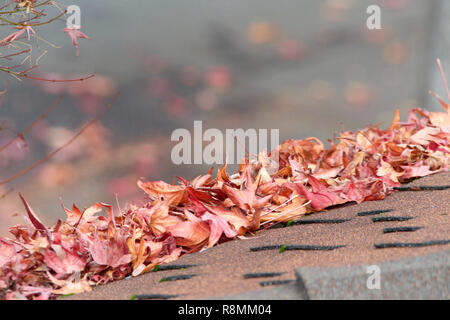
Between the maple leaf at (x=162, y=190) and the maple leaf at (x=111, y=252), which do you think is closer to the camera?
the maple leaf at (x=111, y=252)

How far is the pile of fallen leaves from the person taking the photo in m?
0.72

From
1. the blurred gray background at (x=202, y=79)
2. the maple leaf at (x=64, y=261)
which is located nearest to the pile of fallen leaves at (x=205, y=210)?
the maple leaf at (x=64, y=261)

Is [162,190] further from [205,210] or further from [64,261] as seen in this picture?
[64,261]

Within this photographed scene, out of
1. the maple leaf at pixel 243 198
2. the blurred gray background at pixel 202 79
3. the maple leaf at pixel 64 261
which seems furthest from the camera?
the blurred gray background at pixel 202 79

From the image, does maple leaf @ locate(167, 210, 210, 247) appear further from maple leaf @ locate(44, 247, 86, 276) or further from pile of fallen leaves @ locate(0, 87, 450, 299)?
maple leaf @ locate(44, 247, 86, 276)

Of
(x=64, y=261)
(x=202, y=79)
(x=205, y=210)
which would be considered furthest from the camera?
(x=202, y=79)

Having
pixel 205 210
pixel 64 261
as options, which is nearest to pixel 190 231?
pixel 205 210

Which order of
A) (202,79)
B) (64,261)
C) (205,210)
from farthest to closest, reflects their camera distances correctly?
(202,79), (205,210), (64,261)

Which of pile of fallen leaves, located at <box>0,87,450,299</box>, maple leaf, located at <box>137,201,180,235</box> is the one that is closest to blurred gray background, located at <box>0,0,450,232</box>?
pile of fallen leaves, located at <box>0,87,450,299</box>

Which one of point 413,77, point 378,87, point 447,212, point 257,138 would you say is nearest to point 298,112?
point 257,138

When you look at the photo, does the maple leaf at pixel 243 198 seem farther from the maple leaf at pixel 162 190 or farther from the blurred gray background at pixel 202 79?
the blurred gray background at pixel 202 79

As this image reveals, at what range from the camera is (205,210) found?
0.85 metres

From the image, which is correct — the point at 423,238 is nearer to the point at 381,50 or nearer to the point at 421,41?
the point at 381,50

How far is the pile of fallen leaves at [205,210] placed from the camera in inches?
28.4
